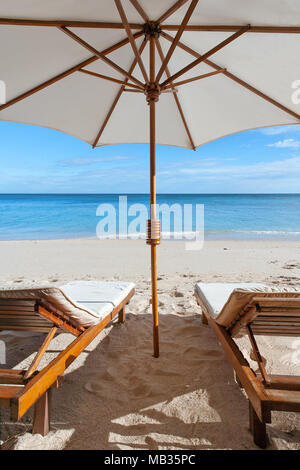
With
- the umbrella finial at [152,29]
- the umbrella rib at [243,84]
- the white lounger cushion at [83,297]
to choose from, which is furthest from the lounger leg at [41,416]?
the umbrella rib at [243,84]

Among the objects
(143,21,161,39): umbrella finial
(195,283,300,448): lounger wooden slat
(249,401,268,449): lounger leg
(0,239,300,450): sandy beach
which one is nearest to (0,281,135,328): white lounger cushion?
(0,239,300,450): sandy beach

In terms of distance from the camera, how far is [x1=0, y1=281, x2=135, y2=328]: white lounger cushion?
159cm

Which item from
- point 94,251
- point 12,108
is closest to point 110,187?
point 94,251

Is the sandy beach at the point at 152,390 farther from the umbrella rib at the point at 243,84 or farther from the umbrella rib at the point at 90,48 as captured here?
the umbrella rib at the point at 243,84

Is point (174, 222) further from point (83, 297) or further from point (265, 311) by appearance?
point (265, 311)

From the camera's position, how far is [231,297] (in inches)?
64.1

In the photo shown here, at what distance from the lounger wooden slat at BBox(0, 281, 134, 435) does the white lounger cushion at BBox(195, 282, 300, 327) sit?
3.21 feet

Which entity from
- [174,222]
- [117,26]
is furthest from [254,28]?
[174,222]

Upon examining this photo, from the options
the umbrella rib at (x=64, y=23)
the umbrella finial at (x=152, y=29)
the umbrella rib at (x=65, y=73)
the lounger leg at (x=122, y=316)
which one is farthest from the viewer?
the lounger leg at (x=122, y=316)

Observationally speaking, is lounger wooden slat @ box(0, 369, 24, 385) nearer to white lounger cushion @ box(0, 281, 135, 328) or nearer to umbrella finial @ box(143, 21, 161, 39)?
white lounger cushion @ box(0, 281, 135, 328)

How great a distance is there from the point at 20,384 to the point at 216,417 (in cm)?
121

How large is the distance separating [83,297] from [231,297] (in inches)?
62.5

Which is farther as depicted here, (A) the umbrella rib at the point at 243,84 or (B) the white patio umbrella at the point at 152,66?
(A) the umbrella rib at the point at 243,84

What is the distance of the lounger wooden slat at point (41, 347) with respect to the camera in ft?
4.36
